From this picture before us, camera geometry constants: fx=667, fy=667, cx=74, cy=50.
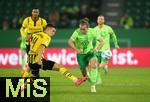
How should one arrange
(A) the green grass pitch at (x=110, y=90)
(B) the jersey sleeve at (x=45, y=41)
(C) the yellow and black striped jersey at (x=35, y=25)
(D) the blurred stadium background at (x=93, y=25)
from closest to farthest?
(B) the jersey sleeve at (x=45, y=41)
(A) the green grass pitch at (x=110, y=90)
(C) the yellow and black striped jersey at (x=35, y=25)
(D) the blurred stadium background at (x=93, y=25)

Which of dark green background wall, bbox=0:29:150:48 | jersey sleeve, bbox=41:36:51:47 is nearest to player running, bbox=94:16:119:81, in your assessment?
jersey sleeve, bbox=41:36:51:47

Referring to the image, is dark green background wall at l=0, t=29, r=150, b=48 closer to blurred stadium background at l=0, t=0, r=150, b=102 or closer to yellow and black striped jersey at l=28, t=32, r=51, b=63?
blurred stadium background at l=0, t=0, r=150, b=102

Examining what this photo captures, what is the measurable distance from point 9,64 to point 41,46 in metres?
15.9

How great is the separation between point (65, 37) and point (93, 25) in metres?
2.62

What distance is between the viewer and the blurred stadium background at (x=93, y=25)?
23.8m

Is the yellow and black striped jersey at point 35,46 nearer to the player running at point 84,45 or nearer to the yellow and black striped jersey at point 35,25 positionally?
the player running at point 84,45

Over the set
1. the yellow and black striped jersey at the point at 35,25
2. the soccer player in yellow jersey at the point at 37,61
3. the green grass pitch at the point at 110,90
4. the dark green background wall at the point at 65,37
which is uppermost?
the dark green background wall at the point at 65,37

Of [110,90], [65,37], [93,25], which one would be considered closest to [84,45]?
[110,90]

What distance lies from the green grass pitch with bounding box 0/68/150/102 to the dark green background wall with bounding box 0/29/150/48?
23.9ft

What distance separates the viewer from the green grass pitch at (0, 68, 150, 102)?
1775 cm

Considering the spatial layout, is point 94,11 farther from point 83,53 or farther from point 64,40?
point 83,53

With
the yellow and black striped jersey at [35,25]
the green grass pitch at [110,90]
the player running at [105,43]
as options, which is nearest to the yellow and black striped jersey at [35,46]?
the green grass pitch at [110,90]

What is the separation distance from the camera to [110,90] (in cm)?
2038

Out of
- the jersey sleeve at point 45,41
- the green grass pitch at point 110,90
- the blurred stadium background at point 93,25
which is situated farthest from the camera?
the blurred stadium background at point 93,25
